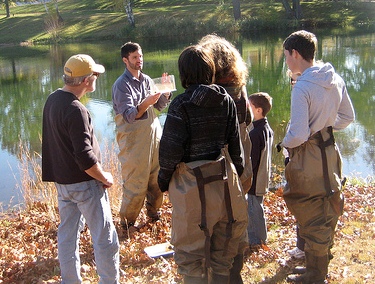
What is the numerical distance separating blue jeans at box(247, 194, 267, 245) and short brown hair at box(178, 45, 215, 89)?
188 cm

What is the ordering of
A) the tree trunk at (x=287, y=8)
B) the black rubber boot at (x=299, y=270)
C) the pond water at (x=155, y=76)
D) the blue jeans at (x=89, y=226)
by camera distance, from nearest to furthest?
the blue jeans at (x=89, y=226) < the black rubber boot at (x=299, y=270) < the pond water at (x=155, y=76) < the tree trunk at (x=287, y=8)

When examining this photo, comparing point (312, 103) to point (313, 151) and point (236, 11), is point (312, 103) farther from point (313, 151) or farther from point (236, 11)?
point (236, 11)

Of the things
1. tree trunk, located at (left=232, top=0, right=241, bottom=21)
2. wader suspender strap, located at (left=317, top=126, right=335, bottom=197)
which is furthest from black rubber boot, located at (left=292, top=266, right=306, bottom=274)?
tree trunk, located at (left=232, top=0, right=241, bottom=21)

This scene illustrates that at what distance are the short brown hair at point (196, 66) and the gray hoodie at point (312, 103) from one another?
73 cm

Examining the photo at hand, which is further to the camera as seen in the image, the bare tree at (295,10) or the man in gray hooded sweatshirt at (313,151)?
the bare tree at (295,10)

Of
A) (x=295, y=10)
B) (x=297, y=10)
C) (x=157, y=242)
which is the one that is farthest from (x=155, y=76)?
(x=295, y=10)

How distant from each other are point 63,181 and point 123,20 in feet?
130

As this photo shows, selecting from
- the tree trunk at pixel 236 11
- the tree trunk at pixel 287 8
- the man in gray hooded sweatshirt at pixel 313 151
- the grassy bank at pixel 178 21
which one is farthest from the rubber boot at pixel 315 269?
the tree trunk at pixel 287 8

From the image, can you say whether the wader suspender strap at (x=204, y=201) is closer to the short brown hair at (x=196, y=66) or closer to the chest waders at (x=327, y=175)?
the short brown hair at (x=196, y=66)

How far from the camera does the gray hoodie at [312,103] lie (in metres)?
3.45

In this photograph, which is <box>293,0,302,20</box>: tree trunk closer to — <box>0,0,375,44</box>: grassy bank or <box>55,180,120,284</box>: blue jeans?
<box>0,0,375,44</box>: grassy bank

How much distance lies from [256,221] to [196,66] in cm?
218

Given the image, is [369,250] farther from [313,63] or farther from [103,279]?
[103,279]

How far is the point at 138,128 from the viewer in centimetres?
502
